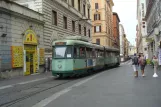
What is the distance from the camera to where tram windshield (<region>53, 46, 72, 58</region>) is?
18.2m

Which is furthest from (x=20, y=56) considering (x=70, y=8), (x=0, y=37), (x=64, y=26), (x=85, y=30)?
(x=85, y=30)

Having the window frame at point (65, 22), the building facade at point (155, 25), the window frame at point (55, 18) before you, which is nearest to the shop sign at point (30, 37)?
the window frame at point (55, 18)

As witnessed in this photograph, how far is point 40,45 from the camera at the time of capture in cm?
2619

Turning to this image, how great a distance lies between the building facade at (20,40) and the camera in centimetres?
1964

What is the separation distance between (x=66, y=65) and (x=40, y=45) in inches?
355

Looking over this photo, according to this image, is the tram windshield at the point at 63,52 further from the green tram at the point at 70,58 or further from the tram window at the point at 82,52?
the tram window at the point at 82,52

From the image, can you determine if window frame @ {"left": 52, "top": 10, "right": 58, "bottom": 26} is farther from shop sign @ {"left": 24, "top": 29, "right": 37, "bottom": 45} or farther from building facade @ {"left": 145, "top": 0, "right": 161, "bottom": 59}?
building facade @ {"left": 145, "top": 0, "right": 161, "bottom": 59}

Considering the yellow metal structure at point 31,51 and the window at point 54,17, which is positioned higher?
the window at point 54,17

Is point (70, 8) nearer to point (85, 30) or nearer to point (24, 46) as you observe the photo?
point (85, 30)

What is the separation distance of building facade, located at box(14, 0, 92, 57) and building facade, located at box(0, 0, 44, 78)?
4.65 ft

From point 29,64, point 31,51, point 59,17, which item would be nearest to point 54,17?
point 59,17

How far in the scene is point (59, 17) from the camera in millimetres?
31500

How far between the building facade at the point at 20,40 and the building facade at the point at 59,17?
55.8 inches

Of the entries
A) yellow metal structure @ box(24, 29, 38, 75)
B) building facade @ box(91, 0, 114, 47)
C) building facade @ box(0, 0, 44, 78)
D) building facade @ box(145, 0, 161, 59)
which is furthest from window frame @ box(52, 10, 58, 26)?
building facade @ box(91, 0, 114, 47)
